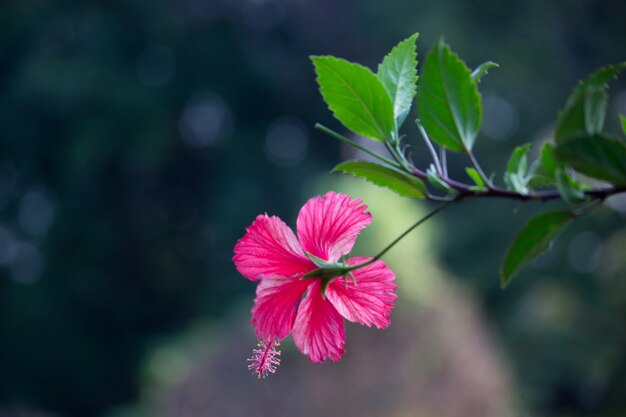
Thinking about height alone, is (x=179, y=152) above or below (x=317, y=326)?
below

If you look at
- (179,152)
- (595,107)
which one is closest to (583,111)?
(595,107)

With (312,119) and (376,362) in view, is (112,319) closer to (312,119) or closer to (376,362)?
(312,119)

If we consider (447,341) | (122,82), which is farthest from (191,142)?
(447,341)

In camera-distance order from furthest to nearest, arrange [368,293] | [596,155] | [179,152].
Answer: [179,152] → [368,293] → [596,155]

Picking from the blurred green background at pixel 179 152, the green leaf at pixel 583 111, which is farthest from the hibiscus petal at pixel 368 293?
the blurred green background at pixel 179 152

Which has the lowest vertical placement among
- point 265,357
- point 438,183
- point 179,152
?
point 179,152

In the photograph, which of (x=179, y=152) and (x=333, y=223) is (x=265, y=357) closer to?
(x=333, y=223)
